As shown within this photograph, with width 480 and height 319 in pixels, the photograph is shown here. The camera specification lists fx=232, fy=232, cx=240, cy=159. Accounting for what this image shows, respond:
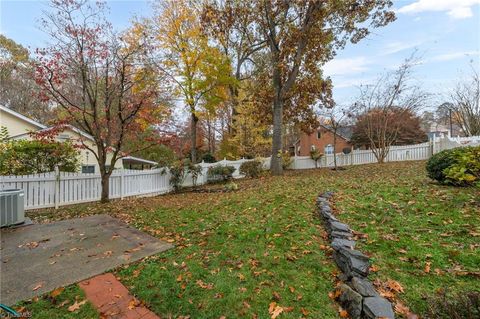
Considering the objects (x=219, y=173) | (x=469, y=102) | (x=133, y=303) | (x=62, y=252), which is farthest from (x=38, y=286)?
(x=469, y=102)

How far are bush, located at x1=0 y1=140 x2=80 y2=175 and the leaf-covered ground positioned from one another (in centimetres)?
340

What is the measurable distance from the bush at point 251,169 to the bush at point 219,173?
114 centimetres

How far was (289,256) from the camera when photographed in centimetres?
318

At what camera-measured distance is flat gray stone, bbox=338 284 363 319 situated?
210cm

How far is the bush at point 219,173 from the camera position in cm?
1234

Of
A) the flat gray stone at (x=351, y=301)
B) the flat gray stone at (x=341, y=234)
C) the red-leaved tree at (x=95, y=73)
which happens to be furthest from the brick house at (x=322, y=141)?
the flat gray stone at (x=351, y=301)

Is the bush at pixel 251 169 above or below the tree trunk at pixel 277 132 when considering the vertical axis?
below

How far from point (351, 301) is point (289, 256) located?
104 cm

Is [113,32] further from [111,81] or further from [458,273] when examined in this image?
[458,273]

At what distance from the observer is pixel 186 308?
233 cm

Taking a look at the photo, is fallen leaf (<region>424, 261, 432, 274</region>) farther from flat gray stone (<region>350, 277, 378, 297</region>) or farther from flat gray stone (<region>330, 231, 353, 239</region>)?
flat gray stone (<region>330, 231, 353, 239</region>)

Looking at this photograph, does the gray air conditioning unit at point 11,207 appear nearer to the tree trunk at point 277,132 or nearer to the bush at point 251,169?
the tree trunk at point 277,132

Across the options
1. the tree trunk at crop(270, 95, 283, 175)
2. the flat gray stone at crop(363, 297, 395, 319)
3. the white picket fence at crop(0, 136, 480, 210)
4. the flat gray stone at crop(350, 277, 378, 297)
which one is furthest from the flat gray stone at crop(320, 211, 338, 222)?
the tree trunk at crop(270, 95, 283, 175)

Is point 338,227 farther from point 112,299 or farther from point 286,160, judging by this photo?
point 286,160
